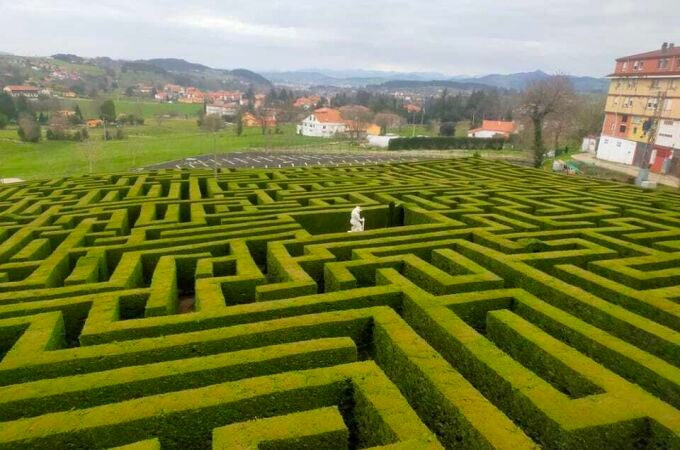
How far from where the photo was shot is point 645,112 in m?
56.6

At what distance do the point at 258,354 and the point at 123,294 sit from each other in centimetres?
515

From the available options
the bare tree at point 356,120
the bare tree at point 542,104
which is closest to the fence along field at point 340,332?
the bare tree at point 542,104

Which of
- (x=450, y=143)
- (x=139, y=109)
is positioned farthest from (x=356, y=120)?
(x=139, y=109)

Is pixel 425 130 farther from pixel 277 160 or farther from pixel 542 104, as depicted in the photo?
pixel 542 104

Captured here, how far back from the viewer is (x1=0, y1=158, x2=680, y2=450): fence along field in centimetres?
685

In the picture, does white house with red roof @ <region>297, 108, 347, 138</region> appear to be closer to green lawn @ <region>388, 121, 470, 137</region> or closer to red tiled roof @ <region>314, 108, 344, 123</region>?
red tiled roof @ <region>314, 108, 344, 123</region>

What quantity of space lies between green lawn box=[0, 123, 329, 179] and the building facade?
55.4 m

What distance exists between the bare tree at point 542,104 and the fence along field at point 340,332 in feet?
112

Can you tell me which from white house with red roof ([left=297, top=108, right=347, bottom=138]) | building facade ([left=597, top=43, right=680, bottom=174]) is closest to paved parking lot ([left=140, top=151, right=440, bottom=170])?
building facade ([left=597, top=43, right=680, bottom=174])

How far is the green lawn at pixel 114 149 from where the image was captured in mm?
55375

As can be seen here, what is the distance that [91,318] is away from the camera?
10086 millimetres

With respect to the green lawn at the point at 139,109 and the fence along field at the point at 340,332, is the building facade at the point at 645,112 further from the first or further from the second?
the green lawn at the point at 139,109

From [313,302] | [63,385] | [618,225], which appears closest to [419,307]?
[313,302]

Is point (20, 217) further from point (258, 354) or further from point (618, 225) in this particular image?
point (618, 225)
